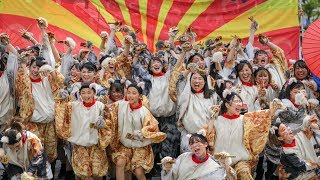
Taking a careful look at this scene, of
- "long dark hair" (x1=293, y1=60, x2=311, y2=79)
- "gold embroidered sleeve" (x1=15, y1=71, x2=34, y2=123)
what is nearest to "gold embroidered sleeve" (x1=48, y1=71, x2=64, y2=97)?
"gold embroidered sleeve" (x1=15, y1=71, x2=34, y2=123)

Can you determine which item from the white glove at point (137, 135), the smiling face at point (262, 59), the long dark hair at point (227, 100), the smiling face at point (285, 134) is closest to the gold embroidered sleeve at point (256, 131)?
the smiling face at point (285, 134)

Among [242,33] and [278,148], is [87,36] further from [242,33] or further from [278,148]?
[278,148]

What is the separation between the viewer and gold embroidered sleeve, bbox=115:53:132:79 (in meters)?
9.20

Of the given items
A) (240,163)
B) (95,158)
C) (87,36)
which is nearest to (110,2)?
(87,36)

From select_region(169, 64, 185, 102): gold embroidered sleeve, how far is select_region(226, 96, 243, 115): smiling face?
1.18 meters

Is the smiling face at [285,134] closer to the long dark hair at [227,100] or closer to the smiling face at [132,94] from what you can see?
the long dark hair at [227,100]

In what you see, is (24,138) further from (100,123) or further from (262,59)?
(262,59)

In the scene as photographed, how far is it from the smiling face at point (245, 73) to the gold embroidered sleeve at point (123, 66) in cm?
160

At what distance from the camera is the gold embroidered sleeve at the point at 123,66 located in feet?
30.2

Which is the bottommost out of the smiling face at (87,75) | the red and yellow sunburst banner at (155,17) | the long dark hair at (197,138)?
the long dark hair at (197,138)

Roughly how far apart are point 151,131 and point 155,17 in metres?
4.60

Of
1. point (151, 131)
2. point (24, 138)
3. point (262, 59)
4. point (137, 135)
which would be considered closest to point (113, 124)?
point (137, 135)

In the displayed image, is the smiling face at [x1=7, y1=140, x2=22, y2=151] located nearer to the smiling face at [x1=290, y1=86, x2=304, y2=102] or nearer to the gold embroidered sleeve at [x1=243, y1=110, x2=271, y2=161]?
the gold embroidered sleeve at [x1=243, y1=110, x2=271, y2=161]

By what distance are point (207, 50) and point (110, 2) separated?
2.45 metres
